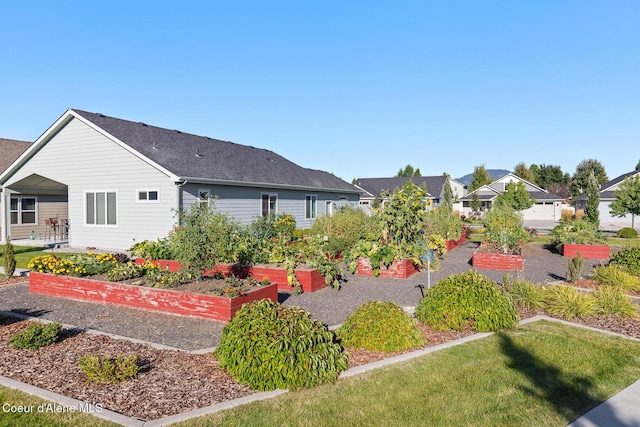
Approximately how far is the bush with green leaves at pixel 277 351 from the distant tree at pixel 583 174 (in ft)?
236

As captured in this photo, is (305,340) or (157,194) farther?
(157,194)

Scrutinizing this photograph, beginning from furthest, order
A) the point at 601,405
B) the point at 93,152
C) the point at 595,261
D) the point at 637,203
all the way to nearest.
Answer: the point at 637,203 < the point at 93,152 < the point at 595,261 < the point at 601,405

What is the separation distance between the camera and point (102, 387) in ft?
14.2

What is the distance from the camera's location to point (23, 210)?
1995 centimetres

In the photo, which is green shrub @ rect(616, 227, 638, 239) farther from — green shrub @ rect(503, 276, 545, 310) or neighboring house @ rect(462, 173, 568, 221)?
neighboring house @ rect(462, 173, 568, 221)

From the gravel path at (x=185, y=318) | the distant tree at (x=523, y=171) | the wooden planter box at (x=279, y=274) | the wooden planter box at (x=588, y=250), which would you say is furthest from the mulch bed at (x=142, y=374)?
the distant tree at (x=523, y=171)

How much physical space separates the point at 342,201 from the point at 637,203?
17934mm

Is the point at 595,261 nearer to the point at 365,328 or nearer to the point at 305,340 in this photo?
the point at 365,328

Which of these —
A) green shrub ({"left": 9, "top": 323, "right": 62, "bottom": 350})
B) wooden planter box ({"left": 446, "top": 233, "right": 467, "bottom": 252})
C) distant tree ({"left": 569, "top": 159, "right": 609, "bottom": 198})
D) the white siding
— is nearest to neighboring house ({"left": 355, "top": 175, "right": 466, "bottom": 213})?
distant tree ({"left": 569, "top": 159, "right": 609, "bottom": 198})

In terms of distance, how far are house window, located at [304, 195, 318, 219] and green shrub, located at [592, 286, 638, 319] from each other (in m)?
16.9

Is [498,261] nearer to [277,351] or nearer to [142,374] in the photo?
[277,351]

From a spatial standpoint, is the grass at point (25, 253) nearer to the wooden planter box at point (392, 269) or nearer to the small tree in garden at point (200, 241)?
the small tree in garden at point (200, 241)

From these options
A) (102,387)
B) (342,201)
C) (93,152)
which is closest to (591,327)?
(102,387)

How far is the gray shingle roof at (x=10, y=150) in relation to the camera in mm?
21734
